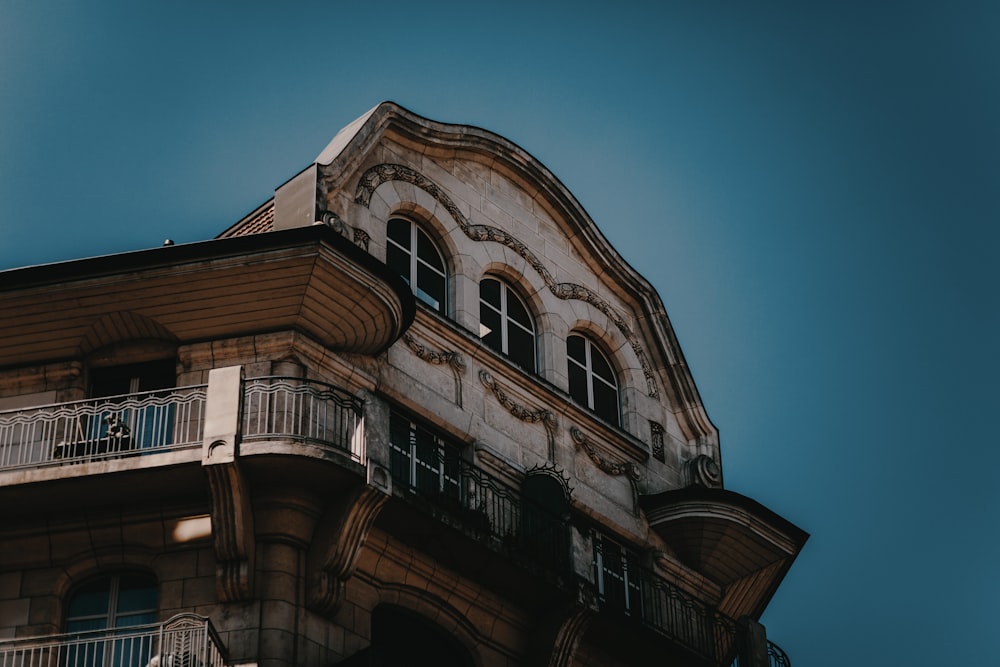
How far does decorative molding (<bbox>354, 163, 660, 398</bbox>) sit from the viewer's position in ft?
86.0

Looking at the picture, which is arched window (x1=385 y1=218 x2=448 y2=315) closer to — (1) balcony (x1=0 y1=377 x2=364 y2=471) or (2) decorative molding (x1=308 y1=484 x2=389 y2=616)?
(1) balcony (x1=0 y1=377 x2=364 y2=471)

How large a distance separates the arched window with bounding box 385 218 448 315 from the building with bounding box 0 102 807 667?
5cm

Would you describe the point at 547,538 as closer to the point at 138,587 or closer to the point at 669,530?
the point at 669,530

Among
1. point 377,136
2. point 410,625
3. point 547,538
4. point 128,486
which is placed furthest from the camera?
point 377,136

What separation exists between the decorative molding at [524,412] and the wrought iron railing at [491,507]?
1.32 m

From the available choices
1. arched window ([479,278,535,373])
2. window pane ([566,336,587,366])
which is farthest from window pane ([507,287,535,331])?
window pane ([566,336,587,366])

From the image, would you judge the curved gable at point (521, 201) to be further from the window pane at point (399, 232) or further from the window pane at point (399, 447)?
the window pane at point (399, 447)

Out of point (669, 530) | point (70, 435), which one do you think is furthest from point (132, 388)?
point (669, 530)

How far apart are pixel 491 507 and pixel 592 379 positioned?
168 inches

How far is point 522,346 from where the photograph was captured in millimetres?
27391

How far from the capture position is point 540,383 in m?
26.6

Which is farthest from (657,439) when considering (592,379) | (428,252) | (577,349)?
(428,252)

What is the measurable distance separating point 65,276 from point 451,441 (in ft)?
16.6

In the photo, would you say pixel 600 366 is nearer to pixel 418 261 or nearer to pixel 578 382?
pixel 578 382
